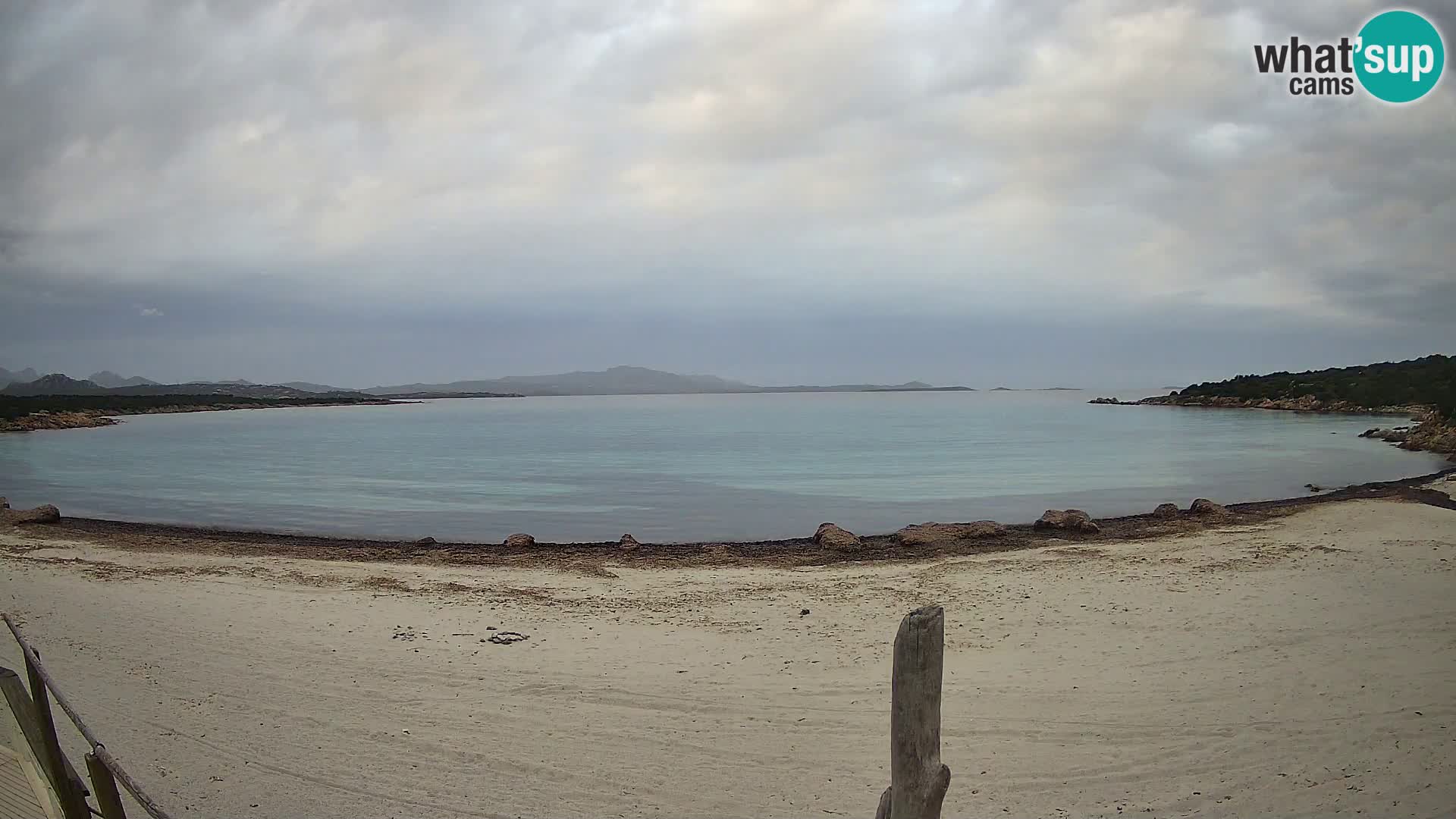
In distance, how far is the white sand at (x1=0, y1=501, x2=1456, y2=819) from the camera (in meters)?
5.00

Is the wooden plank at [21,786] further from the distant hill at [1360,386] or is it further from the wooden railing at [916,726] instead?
the distant hill at [1360,386]

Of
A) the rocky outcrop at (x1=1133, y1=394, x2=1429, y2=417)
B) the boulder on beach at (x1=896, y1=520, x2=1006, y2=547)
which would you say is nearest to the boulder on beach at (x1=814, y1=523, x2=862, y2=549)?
the boulder on beach at (x1=896, y1=520, x2=1006, y2=547)

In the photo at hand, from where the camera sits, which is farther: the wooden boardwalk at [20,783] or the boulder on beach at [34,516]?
the boulder on beach at [34,516]

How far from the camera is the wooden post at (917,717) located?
3.02 meters

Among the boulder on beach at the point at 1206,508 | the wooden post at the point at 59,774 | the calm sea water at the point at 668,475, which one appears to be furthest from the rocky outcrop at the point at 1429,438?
the wooden post at the point at 59,774

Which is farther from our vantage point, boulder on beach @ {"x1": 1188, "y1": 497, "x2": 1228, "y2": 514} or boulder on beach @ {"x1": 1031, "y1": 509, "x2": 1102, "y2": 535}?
boulder on beach @ {"x1": 1188, "y1": 497, "x2": 1228, "y2": 514}

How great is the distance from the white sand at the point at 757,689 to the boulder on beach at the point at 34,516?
7.62 metres

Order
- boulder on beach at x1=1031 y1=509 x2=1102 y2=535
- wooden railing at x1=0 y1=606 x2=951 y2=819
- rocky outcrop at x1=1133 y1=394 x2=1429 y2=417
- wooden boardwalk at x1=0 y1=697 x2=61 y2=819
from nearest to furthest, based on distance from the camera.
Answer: wooden railing at x1=0 y1=606 x2=951 y2=819 < wooden boardwalk at x1=0 y1=697 x2=61 y2=819 < boulder on beach at x1=1031 y1=509 x2=1102 y2=535 < rocky outcrop at x1=1133 y1=394 x2=1429 y2=417

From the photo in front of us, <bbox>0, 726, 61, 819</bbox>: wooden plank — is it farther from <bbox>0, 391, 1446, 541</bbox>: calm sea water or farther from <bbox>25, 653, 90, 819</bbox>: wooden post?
<bbox>0, 391, 1446, 541</bbox>: calm sea water

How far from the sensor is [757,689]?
6781mm

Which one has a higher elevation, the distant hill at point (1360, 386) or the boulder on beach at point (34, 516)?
the distant hill at point (1360, 386)

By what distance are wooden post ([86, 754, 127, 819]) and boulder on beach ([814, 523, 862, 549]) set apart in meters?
11.9

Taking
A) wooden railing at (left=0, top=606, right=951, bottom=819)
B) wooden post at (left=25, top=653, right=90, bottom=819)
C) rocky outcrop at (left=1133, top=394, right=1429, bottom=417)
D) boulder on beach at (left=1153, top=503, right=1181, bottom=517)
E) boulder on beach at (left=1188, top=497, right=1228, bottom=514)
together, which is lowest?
boulder on beach at (left=1153, top=503, right=1181, bottom=517)

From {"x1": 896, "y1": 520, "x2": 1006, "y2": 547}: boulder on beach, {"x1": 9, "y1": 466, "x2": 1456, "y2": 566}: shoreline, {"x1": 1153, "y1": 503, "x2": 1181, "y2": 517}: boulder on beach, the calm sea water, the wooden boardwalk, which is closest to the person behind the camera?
the wooden boardwalk
